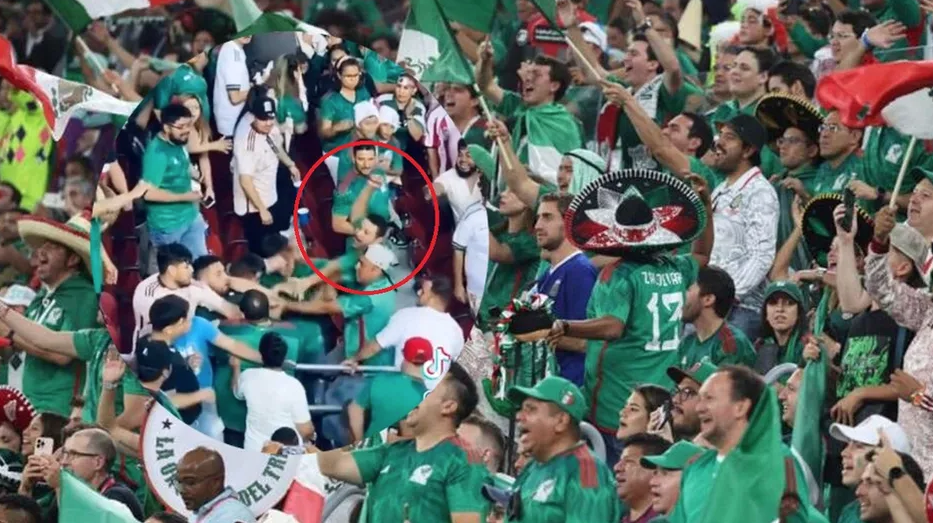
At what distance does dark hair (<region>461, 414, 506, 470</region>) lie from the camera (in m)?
12.3

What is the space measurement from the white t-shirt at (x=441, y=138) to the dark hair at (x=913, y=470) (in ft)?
7.76

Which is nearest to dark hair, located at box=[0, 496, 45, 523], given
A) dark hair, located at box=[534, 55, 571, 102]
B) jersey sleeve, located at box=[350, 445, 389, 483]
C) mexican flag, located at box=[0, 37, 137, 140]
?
jersey sleeve, located at box=[350, 445, 389, 483]

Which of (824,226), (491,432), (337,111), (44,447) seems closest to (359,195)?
(337,111)

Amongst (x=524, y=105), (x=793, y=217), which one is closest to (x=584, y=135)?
(x=524, y=105)

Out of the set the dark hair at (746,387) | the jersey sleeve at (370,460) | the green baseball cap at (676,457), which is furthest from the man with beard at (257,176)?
the jersey sleeve at (370,460)

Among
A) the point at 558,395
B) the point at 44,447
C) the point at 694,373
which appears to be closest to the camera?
the point at 558,395

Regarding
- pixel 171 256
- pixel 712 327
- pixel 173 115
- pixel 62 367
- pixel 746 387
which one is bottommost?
pixel 62 367

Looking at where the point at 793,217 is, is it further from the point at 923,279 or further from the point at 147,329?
the point at 147,329

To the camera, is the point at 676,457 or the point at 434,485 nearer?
the point at 676,457

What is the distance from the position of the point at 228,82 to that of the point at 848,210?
3808 millimetres

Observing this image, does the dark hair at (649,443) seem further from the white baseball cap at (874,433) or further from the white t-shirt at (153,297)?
the white t-shirt at (153,297)

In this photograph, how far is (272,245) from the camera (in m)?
9.41

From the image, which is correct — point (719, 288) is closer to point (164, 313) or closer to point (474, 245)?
point (474, 245)

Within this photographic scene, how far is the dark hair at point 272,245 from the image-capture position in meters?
9.40
